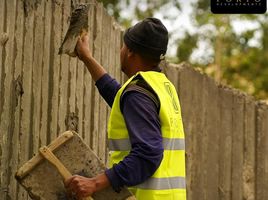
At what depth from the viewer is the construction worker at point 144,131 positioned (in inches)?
164

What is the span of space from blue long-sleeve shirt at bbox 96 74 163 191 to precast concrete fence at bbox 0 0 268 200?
0.95 meters

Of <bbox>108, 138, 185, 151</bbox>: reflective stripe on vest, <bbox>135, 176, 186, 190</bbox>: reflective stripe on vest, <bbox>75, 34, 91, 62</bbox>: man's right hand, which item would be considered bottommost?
<bbox>135, 176, 186, 190</bbox>: reflective stripe on vest

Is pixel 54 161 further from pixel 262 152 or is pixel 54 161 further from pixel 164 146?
pixel 262 152

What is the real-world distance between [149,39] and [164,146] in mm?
623

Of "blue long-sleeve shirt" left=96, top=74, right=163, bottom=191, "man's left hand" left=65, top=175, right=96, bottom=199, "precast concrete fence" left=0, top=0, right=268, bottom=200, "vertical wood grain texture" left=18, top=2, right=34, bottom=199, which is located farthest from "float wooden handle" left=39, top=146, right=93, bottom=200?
"vertical wood grain texture" left=18, top=2, right=34, bottom=199

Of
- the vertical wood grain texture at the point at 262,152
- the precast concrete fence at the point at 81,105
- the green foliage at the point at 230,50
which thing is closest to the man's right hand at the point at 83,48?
the precast concrete fence at the point at 81,105

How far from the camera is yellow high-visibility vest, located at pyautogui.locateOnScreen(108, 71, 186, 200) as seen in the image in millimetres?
4340

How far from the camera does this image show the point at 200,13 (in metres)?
22.3

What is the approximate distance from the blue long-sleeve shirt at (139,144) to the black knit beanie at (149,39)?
38 centimetres

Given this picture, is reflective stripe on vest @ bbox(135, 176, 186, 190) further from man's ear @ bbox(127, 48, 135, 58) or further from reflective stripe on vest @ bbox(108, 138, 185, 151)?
man's ear @ bbox(127, 48, 135, 58)

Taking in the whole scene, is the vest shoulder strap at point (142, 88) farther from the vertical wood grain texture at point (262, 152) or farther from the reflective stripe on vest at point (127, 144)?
the vertical wood grain texture at point (262, 152)

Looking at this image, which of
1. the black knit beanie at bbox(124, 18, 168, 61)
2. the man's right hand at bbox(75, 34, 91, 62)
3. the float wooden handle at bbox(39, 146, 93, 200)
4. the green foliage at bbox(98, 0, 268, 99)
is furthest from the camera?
the green foliage at bbox(98, 0, 268, 99)

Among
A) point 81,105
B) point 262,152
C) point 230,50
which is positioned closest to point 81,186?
point 81,105

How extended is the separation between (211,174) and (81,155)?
3.41m
